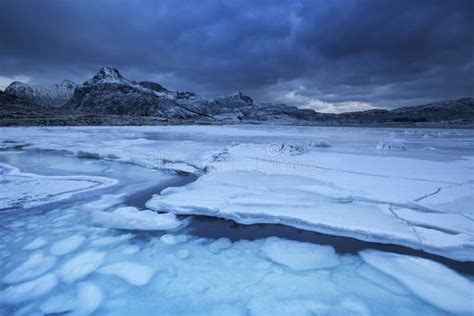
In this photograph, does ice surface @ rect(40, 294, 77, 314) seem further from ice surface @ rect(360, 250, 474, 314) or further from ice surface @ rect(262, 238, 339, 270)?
Answer: ice surface @ rect(360, 250, 474, 314)

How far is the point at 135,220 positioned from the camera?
3.51 m

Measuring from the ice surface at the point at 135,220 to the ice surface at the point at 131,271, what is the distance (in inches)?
31.1

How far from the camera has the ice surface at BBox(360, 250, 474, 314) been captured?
2008mm

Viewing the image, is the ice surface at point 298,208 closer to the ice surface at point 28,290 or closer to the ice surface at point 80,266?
the ice surface at point 80,266

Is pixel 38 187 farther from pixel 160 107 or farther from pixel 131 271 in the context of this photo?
pixel 160 107

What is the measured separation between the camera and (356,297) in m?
2.10

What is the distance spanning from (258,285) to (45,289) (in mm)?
1800

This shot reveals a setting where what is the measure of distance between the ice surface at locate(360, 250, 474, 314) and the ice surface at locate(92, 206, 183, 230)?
93.2 inches

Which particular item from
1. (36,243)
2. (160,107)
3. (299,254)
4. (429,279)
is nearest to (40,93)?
(160,107)

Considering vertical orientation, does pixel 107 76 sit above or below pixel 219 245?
above

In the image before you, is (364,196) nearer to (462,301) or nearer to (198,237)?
(462,301)

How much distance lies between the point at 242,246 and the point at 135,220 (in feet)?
5.13

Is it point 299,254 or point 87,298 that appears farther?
point 299,254

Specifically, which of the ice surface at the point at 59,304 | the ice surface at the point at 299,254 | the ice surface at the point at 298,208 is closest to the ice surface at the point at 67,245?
the ice surface at the point at 59,304
